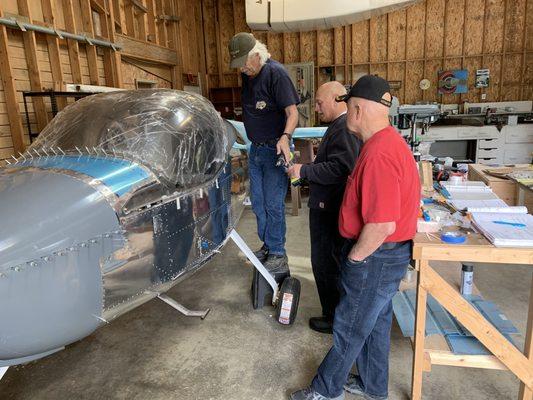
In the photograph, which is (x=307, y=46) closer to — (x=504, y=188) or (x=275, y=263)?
(x=504, y=188)

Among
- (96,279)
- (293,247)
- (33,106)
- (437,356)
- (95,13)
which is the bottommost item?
(293,247)

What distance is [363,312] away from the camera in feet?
5.70

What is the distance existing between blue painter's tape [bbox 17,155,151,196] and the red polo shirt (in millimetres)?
954

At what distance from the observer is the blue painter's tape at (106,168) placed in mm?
1583

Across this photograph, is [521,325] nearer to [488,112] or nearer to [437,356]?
[437,356]

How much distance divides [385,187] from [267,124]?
1.75 meters

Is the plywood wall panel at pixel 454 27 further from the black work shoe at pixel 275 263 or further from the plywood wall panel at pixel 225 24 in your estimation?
the black work shoe at pixel 275 263

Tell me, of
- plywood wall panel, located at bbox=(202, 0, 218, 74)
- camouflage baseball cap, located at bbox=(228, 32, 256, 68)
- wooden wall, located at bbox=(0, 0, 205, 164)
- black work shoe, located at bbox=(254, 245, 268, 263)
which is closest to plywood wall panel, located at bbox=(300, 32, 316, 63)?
plywood wall panel, located at bbox=(202, 0, 218, 74)

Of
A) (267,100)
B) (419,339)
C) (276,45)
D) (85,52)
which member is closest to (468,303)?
(419,339)

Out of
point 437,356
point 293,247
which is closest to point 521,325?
point 437,356

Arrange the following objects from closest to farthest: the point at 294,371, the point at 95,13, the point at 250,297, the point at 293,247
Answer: the point at 294,371 → the point at 250,297 → the point at 293,247 → the point at 95,13

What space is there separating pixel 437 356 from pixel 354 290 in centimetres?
65

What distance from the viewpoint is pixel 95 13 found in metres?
6.91

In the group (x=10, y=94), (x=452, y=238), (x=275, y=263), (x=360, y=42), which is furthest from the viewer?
(x=360, y=42)
